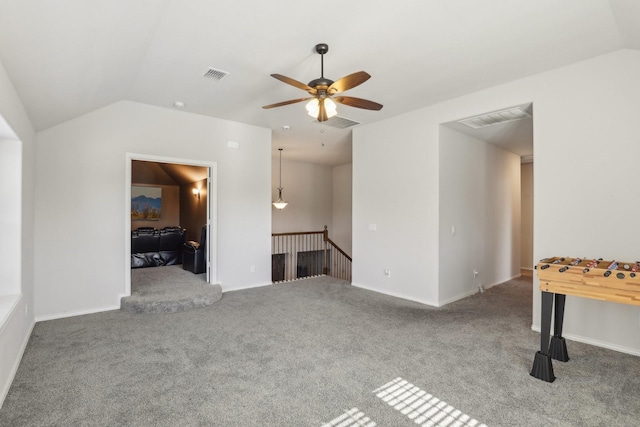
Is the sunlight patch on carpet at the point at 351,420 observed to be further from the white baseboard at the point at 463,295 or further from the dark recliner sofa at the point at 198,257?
the dark recliner sofa at the point at 198,257

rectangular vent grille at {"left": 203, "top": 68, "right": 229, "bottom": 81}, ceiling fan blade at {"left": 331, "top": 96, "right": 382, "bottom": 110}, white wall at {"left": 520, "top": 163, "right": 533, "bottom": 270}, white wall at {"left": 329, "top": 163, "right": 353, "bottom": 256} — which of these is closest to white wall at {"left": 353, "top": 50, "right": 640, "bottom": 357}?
ceiling fan blade at {"left": 331, "top": 96, "right": 382, "bottom": 110}

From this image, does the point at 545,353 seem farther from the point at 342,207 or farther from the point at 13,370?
the point at 342,207

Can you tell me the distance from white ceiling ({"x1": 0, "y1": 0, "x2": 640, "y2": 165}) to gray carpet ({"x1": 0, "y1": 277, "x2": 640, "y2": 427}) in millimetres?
2556

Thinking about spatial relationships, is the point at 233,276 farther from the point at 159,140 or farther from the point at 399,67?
the point at 399,67

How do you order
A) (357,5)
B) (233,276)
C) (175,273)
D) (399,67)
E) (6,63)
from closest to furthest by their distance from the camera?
(6,63) < (357,5) < (399,67) < (233,276) < (175,273)

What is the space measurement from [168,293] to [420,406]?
3980mm

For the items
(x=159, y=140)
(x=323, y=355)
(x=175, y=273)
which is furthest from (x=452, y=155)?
(x=175, y=273)

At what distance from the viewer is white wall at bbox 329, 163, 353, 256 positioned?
1000cm

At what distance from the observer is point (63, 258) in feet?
14.1

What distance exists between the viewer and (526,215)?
7930mm

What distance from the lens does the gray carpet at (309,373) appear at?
7.23 ft

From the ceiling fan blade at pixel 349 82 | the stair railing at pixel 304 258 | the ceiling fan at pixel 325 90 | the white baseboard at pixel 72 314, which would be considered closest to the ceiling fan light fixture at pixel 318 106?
the ceiling fan at pixel 325 90

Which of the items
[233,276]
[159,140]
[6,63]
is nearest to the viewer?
[6,63]

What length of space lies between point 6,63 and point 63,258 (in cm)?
281
